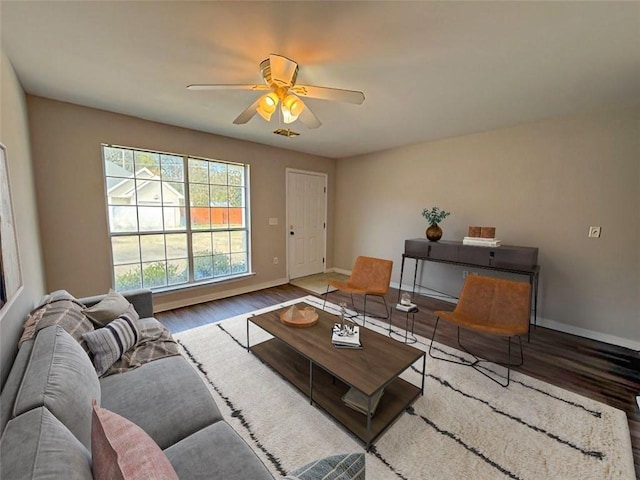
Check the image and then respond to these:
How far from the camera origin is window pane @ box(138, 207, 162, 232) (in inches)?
130

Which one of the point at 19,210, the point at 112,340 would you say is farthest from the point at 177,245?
the point at 112,340

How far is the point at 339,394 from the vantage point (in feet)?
5.99

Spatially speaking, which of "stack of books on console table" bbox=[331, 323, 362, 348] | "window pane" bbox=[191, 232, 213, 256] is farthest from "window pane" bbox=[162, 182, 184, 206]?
"stack of books on console table" bbox=[331, 323, 362, 348]

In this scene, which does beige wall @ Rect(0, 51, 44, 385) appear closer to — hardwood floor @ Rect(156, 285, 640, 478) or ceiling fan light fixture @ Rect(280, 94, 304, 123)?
hardwood floor @ Rect(156, 285, 640, 478)

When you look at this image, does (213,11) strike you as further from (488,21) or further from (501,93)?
(501,93)

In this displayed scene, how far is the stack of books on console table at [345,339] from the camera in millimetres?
1880

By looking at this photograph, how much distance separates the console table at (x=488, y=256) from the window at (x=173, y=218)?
2.71m

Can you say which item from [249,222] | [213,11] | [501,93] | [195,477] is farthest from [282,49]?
[249,222]

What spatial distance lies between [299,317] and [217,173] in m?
2.66

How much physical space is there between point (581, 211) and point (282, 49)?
11.3 feet

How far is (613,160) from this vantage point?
271cm

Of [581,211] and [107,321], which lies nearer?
[107,321]

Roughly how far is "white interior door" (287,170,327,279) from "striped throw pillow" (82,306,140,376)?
314 centimetres

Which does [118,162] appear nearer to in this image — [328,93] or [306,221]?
[328,93]
